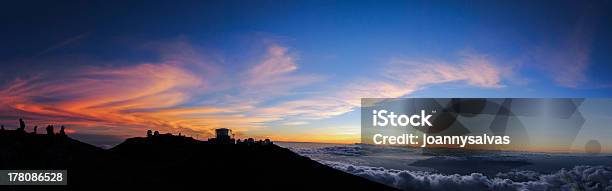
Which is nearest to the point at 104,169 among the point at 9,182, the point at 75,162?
the point at 75,162

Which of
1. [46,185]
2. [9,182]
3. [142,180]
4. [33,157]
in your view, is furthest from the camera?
[142,180]

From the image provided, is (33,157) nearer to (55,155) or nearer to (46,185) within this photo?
(55,155)

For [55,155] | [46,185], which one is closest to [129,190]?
[46,185]

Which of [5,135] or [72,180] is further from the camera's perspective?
[5,135]

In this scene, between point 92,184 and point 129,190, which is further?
point 129,190

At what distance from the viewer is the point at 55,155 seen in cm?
18738

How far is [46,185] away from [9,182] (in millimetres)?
35366

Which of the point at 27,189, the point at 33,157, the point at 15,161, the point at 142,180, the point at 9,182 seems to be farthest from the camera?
the point at 142,180

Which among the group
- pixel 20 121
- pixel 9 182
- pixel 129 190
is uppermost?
pixel 20 121

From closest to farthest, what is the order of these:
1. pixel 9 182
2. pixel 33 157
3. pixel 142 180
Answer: pixel 9 182 < pixel 33 157 < pixel 142 180

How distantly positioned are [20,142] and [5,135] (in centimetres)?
765

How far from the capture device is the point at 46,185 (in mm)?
154375

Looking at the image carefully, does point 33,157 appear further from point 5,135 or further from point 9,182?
point 9,182

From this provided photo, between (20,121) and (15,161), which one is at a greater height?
(20,121)
